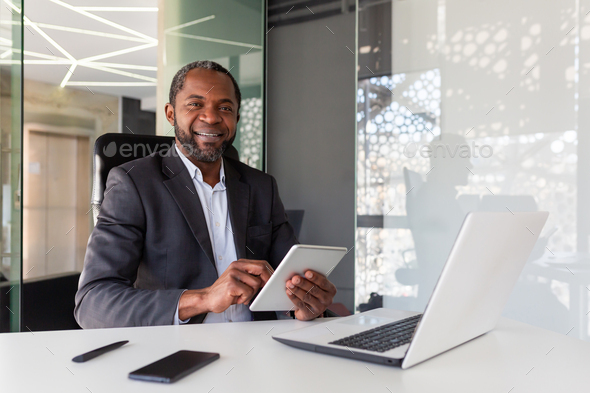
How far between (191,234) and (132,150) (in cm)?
43

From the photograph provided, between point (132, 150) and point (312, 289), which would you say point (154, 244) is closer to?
point (132, 150)

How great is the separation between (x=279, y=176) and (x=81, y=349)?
2767 millimetres

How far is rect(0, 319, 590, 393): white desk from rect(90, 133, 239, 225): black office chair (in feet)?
2.63

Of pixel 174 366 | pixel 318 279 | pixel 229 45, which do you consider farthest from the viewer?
pixel 229 45

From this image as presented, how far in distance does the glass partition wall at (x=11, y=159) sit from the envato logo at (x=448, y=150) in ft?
6.61

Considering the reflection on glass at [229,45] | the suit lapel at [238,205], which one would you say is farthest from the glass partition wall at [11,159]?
the suit lapel at [238,205]

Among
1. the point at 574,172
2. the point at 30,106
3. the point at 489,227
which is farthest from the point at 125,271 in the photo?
the point at 574,172

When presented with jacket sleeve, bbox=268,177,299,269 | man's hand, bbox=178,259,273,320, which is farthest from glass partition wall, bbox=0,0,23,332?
man's hand, bbox=178,259,273,320

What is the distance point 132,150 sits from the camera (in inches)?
66.2

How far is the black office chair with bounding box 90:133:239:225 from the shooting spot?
5.38 feet

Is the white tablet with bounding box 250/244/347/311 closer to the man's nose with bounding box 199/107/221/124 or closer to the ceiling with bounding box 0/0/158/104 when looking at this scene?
the man's nose with bounding box 199/107/221/124

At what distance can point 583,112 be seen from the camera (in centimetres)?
232

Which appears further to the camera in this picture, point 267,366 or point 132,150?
point 132,150

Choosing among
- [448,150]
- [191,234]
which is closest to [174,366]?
[191,234]
